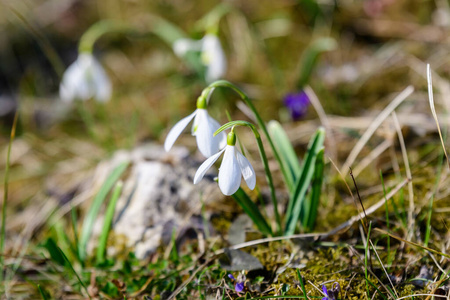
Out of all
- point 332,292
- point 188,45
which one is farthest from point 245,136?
point 332,292

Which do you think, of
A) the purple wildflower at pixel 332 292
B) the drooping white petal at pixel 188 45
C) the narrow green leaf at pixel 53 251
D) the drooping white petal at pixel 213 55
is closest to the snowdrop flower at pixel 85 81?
the drooping white petal at pixel 188 45

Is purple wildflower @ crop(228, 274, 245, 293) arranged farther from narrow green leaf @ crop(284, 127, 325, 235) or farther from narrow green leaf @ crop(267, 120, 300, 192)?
narrow green leaf @ crop(267, 120, 300, 192)

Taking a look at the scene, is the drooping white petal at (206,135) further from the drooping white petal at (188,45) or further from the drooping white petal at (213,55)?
the drooping white petal at (188,45)

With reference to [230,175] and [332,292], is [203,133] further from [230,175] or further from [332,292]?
[332,292]

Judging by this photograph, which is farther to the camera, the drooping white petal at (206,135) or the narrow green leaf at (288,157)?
the narrow green leaf at (288,157)

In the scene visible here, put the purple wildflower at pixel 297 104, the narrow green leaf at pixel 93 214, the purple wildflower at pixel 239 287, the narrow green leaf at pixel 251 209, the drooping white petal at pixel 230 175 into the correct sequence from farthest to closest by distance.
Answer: the purple wildflower at pixel 297 104
the narrow green leaf at pixel 93 214
the narrow green leaf at pixel 251 209
the purple wildflower at pixel 239 287
the drooping white petal at pixel 230 175

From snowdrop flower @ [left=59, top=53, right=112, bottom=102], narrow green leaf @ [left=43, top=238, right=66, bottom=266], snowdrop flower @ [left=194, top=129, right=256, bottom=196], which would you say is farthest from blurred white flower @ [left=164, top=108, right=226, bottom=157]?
snowdrop flower @ [left=59, top=53, right=112, bottom=102]

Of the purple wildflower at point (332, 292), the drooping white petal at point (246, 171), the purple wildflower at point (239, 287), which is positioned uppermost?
the drooping white petal at point (246, 171)
